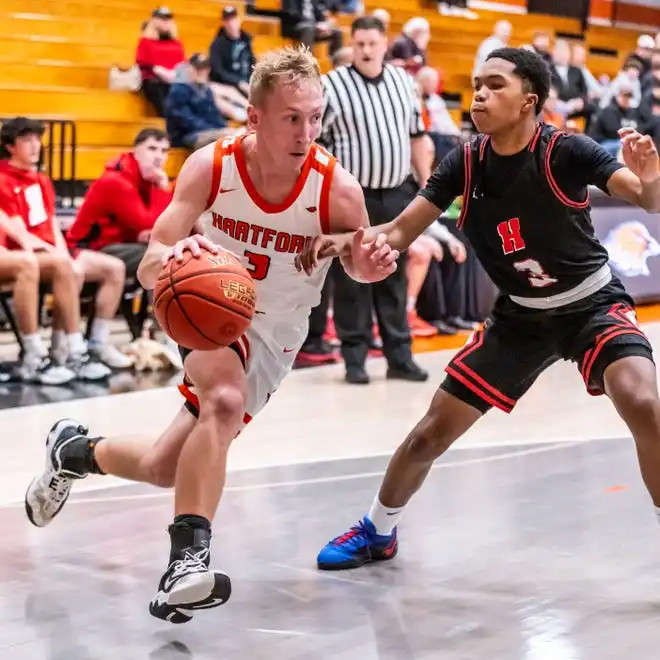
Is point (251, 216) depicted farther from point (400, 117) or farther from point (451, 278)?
point (451, 278)

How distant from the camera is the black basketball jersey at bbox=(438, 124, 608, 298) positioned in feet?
13.6

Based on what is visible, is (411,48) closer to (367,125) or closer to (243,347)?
(367,125)

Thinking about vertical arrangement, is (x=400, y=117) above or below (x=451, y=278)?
above

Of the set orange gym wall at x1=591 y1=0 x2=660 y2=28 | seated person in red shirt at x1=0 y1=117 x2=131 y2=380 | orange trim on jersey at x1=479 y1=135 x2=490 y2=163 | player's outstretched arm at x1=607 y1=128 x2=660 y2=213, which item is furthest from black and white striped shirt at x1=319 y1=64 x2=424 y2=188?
orange gym wall at x1=591 y1=0 x2=660 y2=28

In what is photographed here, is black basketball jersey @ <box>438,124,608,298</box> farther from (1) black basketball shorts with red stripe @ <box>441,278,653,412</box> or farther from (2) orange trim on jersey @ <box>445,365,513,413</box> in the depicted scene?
(2) orange trim on jersey @ <box>445,365,513,413</box>

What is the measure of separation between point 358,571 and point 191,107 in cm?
771

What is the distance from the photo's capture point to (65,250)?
8.15 m

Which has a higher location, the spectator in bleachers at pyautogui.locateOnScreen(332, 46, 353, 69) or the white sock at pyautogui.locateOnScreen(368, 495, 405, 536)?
the spectator in bleachers at pyautogui.locateOnScreen(332, 46, 353, 69)

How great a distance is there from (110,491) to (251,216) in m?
1.86

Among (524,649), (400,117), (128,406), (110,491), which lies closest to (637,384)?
(524,649)

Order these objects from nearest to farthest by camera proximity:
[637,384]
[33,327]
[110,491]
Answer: [637,384] → [110,491] → [33,327]

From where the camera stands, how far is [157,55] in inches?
472

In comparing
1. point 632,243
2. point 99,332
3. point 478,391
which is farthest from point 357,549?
point 632,243

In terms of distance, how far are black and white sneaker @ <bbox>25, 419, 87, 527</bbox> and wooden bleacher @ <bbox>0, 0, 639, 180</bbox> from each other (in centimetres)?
660
